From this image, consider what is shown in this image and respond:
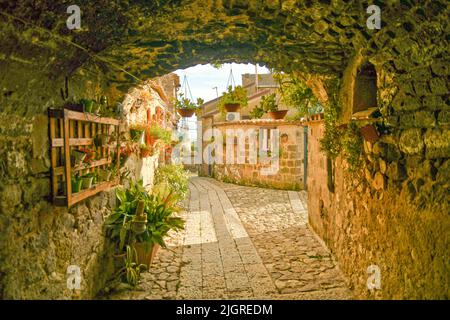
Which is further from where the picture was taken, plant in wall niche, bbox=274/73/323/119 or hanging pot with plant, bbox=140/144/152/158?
hanging pot with plant, bbox=140/144/152/158

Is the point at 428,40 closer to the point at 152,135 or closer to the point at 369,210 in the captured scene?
the point at 369,210

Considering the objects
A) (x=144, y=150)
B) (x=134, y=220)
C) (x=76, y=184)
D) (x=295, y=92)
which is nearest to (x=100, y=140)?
(x=76, y=184)

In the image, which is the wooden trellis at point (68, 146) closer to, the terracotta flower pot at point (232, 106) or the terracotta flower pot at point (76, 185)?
the terracotta flower pot at point (76, 185)

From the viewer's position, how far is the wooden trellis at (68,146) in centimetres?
250

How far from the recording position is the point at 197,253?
5.05 meters

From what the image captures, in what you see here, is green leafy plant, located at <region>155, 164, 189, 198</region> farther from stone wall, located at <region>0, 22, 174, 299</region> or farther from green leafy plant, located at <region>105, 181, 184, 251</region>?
stone wall, located at <region>0, 22, 174, 299</region>

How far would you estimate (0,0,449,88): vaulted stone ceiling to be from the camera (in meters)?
1.92

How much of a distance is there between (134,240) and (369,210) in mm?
2972

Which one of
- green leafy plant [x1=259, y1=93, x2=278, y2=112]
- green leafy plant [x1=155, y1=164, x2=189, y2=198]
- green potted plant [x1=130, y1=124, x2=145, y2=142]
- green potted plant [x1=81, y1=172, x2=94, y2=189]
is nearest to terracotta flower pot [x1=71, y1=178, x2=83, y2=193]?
green potted plant [x1=81, y1=172, x2=94, y2=189]

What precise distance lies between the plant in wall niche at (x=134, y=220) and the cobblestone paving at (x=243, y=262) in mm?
373

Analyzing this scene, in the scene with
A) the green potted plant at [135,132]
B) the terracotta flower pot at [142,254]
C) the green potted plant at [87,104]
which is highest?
the green potted plant at [87,104]

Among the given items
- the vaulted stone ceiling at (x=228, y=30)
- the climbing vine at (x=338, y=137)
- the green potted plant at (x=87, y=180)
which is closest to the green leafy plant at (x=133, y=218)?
the green potted plant at (x=87, y=180)

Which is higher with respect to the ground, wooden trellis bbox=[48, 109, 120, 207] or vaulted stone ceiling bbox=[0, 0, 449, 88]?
vaulted stone ceiling bbox=[0, 0, 449, 88]
